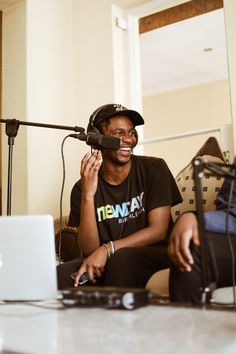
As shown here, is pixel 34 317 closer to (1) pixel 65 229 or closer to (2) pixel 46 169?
(1) pixel 65 229

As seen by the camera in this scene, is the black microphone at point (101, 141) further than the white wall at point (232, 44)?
No

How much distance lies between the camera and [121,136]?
1824 millimetres

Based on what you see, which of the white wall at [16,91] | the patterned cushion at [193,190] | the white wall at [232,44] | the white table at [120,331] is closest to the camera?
the white table at [120,331]

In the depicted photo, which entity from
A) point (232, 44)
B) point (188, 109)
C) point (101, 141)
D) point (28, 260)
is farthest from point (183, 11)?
point (188, 109)

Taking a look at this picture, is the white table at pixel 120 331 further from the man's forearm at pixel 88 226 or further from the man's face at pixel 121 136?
the man's face at pixel 121 136

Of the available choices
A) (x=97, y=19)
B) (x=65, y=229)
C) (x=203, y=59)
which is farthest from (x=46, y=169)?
(x=203, y=59)

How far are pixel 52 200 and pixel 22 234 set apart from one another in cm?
167

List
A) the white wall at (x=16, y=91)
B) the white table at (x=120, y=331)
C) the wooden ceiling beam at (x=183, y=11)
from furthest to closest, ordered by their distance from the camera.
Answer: the wooden ceiling beam at (x=183, y=11) < the white wall at (x=16, y=91) < the white table at (x=120, y=331)

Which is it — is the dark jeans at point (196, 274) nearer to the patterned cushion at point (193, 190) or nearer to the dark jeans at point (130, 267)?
the dark jeans at point (130, 267)

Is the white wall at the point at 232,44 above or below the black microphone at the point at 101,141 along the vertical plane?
above

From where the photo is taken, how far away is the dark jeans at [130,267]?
4.81ft

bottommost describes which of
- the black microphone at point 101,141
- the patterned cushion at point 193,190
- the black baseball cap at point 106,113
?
the patterned cushion at point 193,190

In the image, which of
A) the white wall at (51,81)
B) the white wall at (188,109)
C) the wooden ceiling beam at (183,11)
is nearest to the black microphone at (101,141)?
the white wall at (51,81)

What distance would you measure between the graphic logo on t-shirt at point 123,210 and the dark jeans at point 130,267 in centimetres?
19
